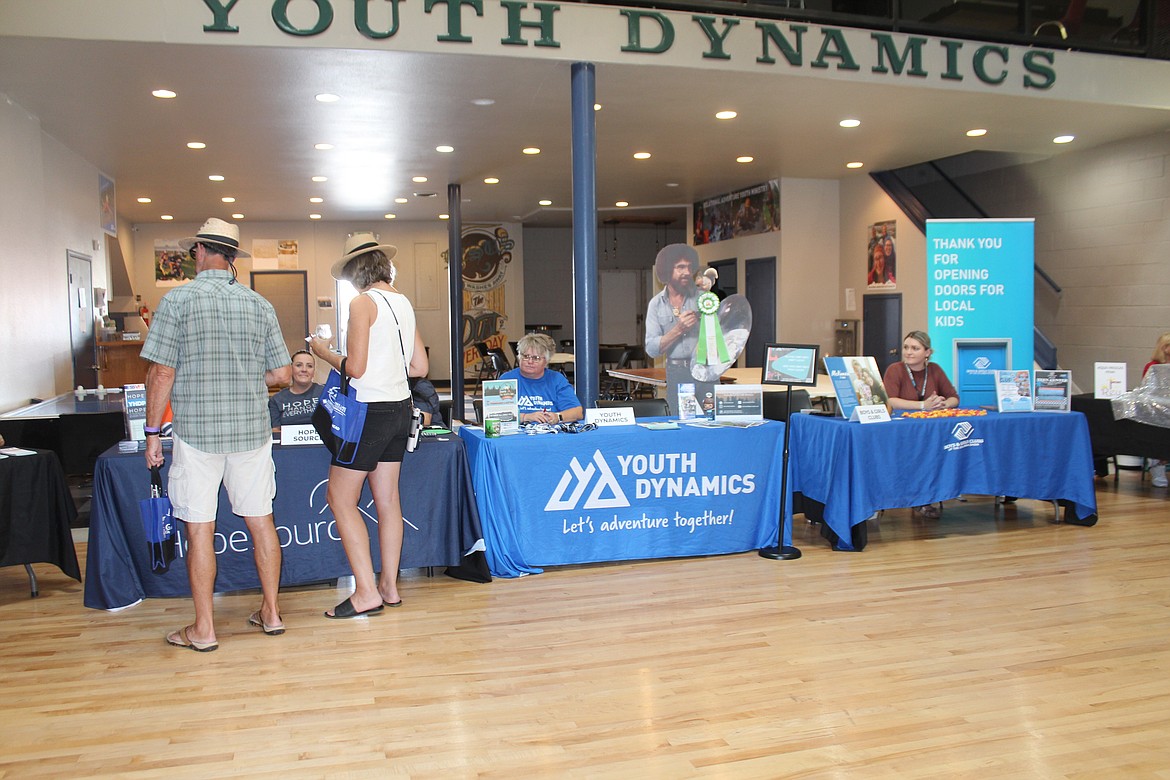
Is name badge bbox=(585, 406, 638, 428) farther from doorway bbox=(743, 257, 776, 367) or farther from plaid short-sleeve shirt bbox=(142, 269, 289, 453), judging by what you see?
doorway bbox=(743, 257, 776, 367)

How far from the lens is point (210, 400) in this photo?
11.3ft

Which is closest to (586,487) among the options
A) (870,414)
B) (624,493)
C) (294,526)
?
(624,493)

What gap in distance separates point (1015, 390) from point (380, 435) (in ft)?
13.6

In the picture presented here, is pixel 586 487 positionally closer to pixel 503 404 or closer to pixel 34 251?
pixel 503 404

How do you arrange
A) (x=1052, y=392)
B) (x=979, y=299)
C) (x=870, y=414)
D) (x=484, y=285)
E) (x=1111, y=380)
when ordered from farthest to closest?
(x=484, y=285), (x=1111, y=380), (x=979, y=299), (x=1052, y=392), (x=870, y=414)

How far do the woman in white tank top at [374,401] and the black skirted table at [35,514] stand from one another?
5.07ft

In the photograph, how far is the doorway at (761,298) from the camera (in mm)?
11703

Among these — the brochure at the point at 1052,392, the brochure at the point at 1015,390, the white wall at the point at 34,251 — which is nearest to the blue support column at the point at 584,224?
the brochure at the point at 1015,390

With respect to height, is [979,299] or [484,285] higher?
[484,285]

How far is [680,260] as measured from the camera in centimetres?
559

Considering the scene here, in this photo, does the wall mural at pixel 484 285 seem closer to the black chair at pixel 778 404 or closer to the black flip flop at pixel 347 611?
the black chair at pixel 778 404

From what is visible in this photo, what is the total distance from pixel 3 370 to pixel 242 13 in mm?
3243

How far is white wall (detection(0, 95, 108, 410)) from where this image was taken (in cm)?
666

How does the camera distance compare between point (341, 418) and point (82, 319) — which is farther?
point (82, 319)
